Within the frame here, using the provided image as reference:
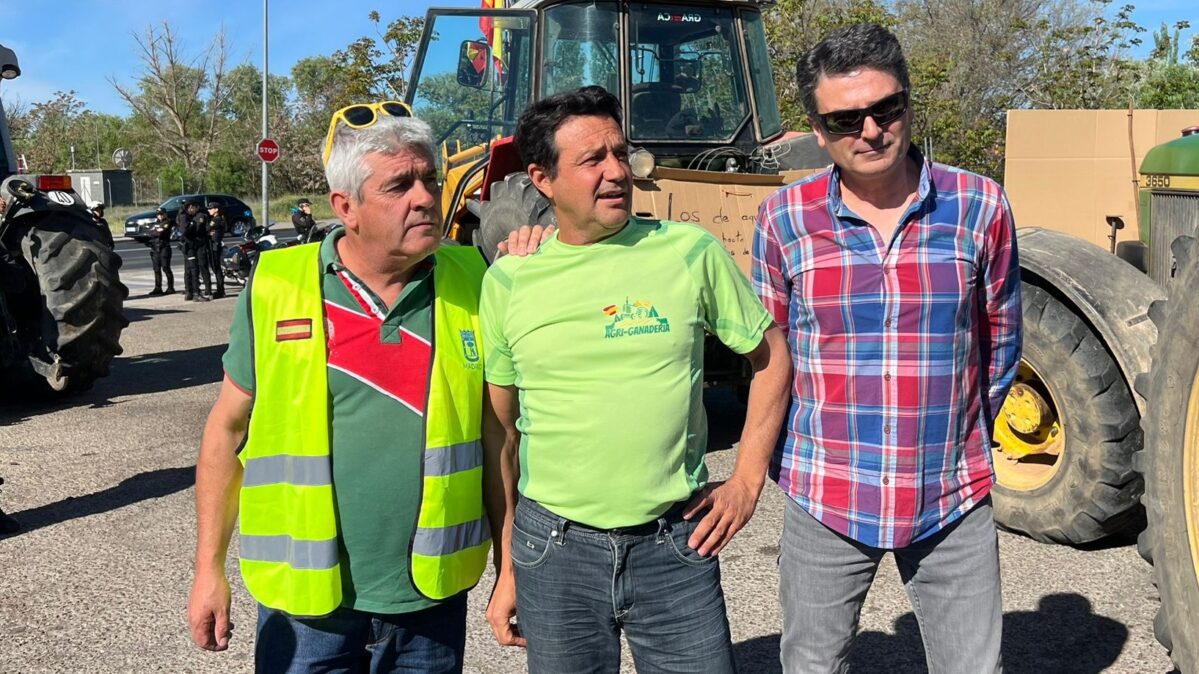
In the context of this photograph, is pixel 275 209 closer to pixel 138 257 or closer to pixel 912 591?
pixel 138 257

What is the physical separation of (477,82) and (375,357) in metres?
5.25

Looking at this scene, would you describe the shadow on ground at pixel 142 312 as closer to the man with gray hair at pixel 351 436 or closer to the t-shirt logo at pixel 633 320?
the man with gray hair at pixel 351 436

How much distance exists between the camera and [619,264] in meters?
2.16

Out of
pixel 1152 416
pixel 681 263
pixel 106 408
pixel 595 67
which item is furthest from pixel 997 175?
pixel 681 263

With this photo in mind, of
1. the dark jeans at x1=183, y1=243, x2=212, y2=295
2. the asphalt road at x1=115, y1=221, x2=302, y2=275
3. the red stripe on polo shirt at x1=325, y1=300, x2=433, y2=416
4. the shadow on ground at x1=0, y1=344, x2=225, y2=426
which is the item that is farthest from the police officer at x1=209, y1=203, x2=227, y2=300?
the red stripe on polo shirt at x1=325, y1=300, x2=433, y2=416

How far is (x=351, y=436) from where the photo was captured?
2.20 meters

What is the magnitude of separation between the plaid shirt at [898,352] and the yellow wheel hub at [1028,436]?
2.30 meters

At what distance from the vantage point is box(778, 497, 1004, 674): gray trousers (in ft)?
7.61

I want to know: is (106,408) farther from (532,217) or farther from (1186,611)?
(1186,611)

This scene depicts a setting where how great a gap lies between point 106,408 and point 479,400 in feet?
22.6

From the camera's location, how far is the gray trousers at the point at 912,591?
232 cm

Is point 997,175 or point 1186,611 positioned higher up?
point 997,175

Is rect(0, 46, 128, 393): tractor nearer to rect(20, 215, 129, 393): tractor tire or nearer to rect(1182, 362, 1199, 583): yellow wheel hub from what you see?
rect(20, 215, 129, 393): tractor tire

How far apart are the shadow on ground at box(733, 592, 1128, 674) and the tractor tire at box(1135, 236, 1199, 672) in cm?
71
